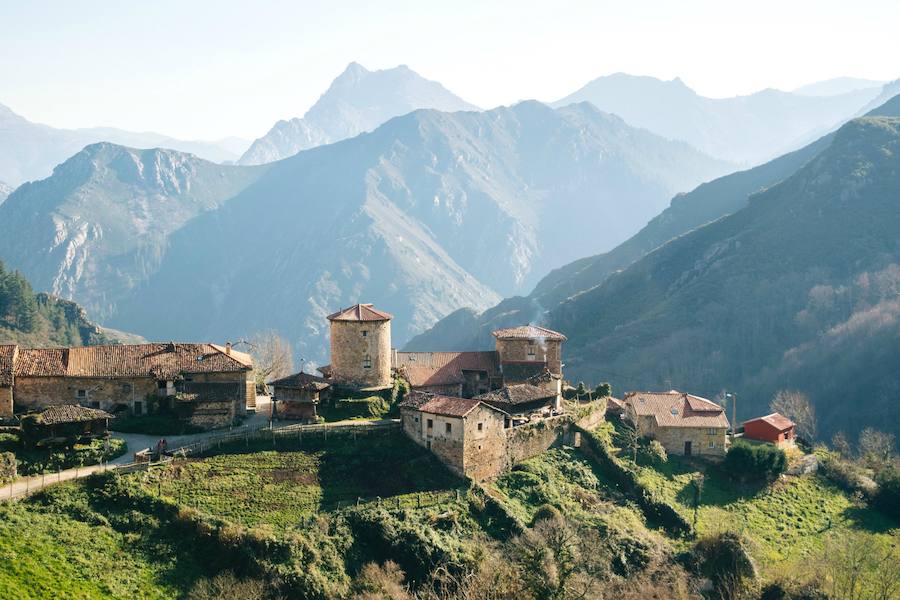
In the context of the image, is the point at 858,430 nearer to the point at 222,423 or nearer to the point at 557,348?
the point at 557,348

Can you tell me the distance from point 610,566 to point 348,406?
20.8m

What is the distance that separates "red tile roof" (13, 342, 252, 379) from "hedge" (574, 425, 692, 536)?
24.5m

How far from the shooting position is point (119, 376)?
55469 mm

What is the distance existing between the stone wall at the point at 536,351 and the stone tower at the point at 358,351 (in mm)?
11106

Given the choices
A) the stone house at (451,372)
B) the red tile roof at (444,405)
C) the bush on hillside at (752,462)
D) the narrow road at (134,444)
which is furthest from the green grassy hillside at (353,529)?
the stone house at (451,372)

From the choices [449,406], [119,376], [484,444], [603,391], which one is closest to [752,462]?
[603,391]

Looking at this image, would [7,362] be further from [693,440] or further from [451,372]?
[693,440]

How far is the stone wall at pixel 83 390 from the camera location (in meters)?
53.7

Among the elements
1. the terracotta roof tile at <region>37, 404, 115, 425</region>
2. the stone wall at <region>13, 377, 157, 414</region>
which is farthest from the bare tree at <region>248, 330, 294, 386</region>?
the terracotta roof tile at <region>37, 404, 115, 425</region>

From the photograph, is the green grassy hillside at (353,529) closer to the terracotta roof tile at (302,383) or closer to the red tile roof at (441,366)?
the terracotta roof tile at (302,383)

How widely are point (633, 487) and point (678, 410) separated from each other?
10.8 metres

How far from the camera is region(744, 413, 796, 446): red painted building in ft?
227

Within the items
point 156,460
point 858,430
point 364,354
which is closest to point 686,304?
point 858,430

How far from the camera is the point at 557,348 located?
220ft
